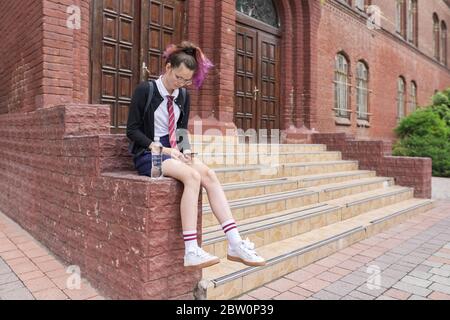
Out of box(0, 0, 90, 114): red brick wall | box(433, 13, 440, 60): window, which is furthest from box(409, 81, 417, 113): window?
box(0, 0, 90, 114): red brick wall

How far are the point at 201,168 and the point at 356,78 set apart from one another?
11.2m

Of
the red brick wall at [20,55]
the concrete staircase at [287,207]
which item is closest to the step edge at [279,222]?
the concrete staircase at [287,207]

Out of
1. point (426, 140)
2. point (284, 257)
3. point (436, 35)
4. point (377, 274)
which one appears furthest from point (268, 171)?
point (436, 35)

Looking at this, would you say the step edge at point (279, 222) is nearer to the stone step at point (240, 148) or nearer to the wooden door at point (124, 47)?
the stone step at point (240, 148)

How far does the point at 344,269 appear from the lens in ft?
12.2

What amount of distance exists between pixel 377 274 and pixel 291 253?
34.1 inches

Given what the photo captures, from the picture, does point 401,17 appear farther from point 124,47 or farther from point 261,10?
point 124,47

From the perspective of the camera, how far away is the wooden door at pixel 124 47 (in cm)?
585

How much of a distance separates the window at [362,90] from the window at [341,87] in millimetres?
1006

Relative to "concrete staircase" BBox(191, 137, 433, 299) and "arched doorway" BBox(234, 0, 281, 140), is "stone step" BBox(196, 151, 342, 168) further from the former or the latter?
"arched doorway" BBox(234, 0, 281, 140)

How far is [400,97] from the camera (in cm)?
1633

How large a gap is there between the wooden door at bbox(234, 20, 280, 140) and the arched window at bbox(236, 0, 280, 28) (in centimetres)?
35
